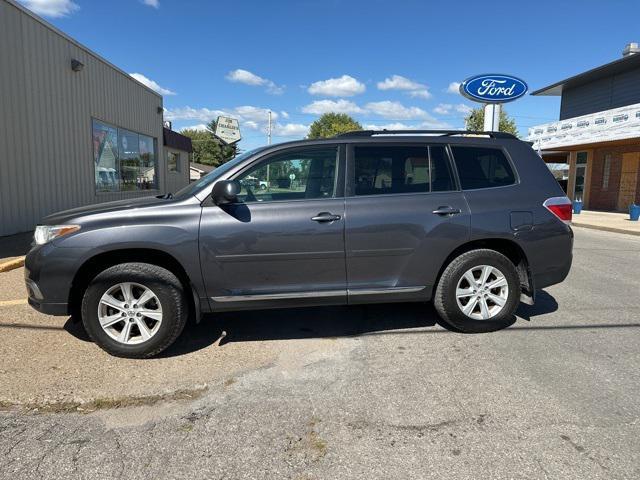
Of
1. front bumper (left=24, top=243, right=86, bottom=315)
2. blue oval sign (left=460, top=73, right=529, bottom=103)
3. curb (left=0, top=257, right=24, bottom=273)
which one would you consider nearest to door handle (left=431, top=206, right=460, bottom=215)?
front bumper (left=24, top=243, right=86, bottom=315)

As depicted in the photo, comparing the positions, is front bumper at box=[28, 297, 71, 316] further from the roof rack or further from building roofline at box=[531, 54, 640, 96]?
building roofline at box=[531, 54, 640, 96]

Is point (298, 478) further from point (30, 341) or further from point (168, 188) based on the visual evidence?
point (168, 188)

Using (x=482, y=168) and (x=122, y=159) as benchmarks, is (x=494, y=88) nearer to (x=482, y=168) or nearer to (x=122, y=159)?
(x=122, y=159)

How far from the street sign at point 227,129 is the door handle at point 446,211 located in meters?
46.0

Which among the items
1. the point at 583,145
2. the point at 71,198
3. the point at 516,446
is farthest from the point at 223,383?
the point at 583,145

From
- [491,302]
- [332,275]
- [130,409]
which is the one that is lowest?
[130,409]

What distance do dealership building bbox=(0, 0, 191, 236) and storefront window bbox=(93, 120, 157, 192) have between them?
1.1 inches

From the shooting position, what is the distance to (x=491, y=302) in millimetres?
4559

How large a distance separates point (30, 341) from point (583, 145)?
24025 mm

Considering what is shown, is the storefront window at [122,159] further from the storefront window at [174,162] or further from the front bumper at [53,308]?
the front bumper at [53,308]

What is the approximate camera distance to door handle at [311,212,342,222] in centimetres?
406

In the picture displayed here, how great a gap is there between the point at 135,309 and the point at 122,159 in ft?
41.9

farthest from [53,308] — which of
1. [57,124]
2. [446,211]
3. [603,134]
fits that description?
[603,134]

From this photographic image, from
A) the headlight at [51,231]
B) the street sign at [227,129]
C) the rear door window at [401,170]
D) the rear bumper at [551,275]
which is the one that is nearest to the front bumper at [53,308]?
the headlight at [51,231]
